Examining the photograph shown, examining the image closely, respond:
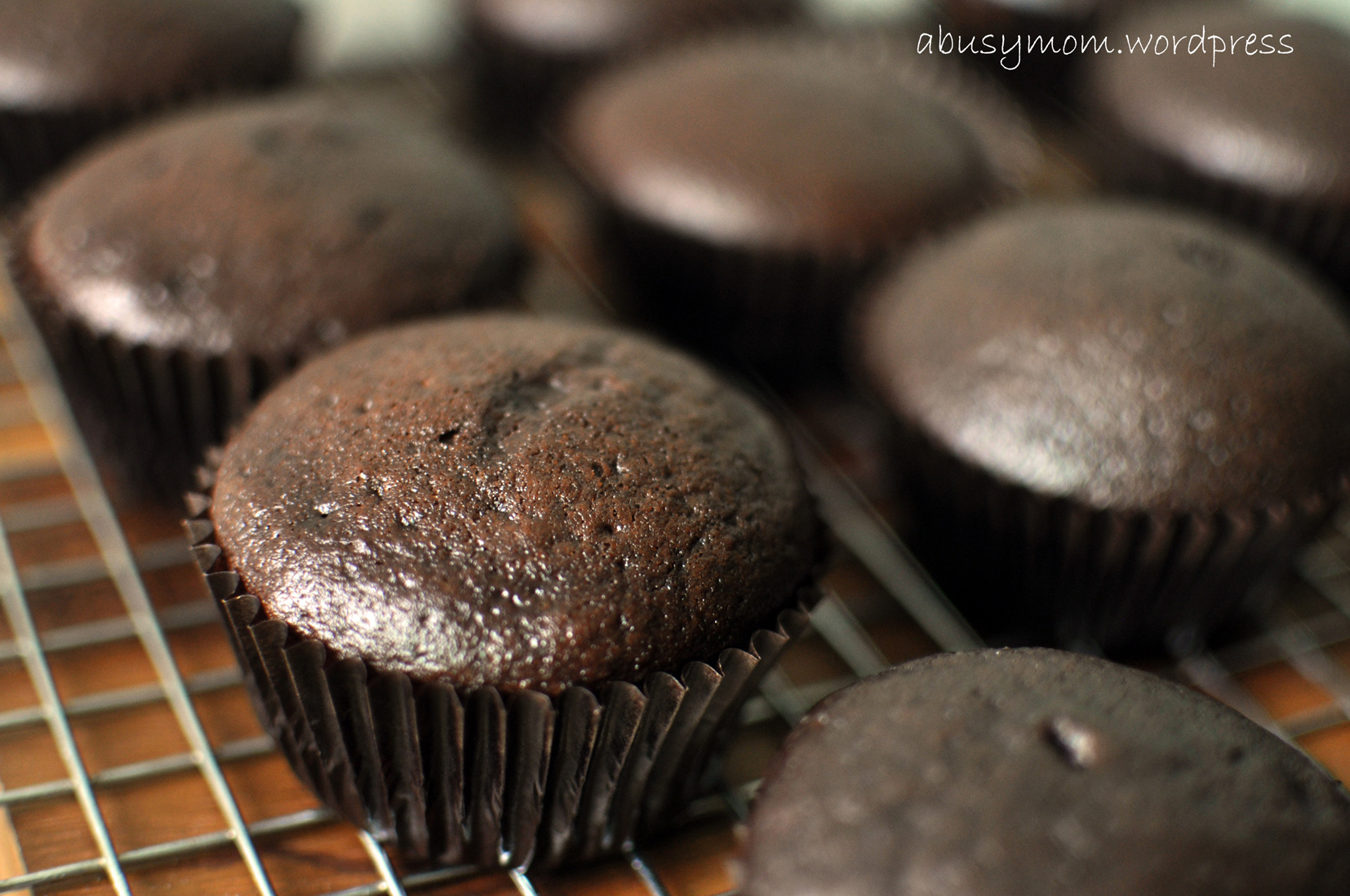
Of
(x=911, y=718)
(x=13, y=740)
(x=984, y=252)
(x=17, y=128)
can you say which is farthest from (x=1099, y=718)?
(x=17, y=128)

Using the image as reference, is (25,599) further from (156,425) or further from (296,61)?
(296,61)

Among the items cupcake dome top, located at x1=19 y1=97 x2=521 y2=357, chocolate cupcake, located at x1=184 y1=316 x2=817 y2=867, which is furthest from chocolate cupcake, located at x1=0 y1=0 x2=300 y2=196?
chocolate cupcake, located at x1=184 y1=316 x2=817 y2=867

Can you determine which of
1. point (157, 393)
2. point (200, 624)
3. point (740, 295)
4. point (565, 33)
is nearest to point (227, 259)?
point (157, 393)

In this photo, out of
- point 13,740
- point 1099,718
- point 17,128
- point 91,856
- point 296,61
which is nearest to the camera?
point 1099,718

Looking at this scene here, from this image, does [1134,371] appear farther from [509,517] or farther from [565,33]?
[565,33]

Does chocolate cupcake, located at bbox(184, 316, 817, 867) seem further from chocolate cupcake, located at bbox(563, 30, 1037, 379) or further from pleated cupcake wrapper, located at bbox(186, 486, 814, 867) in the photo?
chocolate cupcake, located at bbox(563, 30, 1037, 379)

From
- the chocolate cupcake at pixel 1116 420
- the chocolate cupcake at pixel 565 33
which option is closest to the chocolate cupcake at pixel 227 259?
the chocolate cupcake at pixel 1116 420
